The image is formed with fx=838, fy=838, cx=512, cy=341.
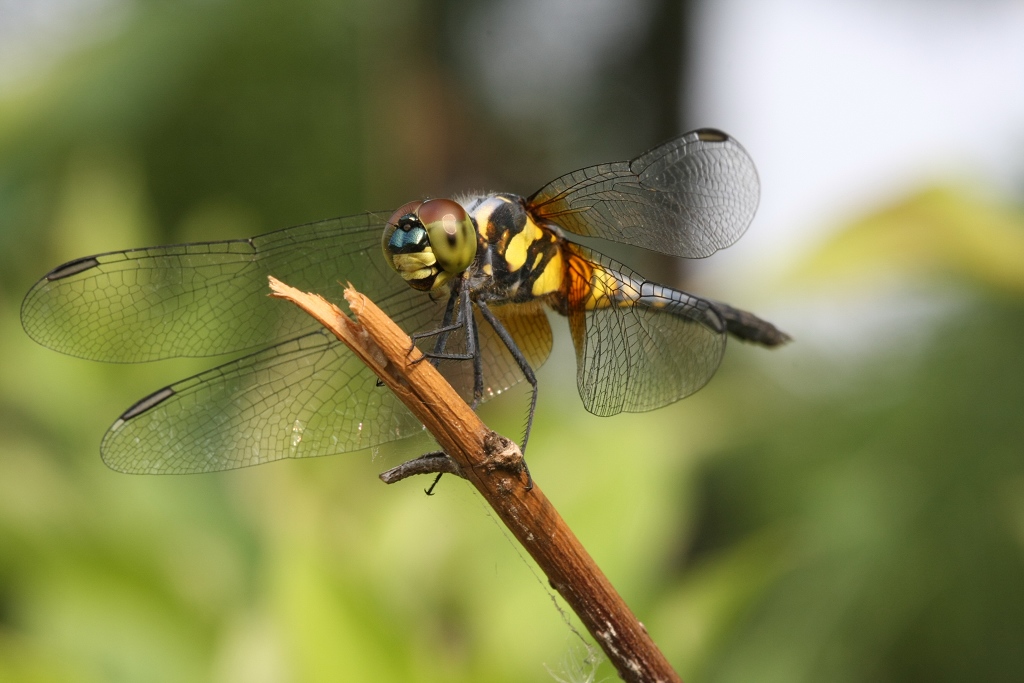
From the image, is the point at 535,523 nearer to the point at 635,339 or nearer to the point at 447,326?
the point at 447,326

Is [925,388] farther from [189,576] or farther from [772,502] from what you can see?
[189,576]

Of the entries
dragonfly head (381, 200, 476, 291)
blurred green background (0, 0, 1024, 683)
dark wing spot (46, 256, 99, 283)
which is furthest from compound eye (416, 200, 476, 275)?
dark wing spot (46, 256, 99, 283)

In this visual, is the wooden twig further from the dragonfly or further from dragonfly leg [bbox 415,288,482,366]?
the dragonfly

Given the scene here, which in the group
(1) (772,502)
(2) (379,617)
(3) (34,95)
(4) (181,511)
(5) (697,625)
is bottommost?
(1) (772,502)

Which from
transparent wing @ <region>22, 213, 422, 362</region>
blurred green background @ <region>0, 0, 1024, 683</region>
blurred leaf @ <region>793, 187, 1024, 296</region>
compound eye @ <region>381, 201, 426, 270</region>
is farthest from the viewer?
blurred leaf @ <region>793, 187, 1024, 296</region>

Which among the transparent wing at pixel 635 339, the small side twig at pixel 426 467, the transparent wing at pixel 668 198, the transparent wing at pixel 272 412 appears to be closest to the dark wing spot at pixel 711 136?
the transparent wing at pixel 668 198

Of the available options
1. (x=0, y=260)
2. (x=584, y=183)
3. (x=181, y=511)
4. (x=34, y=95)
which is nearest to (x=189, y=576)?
(x=181, y=511)
